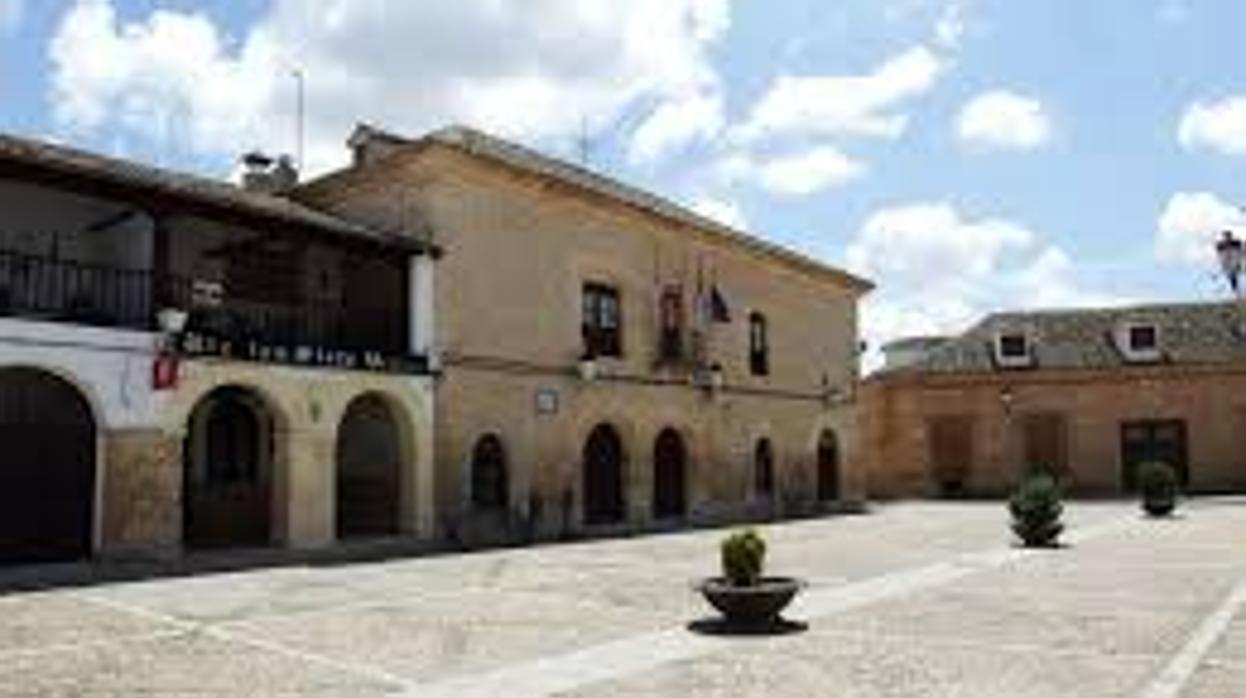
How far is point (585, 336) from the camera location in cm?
2567

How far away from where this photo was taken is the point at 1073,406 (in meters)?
42.5

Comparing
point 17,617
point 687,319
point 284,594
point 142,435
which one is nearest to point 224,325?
point 142,435

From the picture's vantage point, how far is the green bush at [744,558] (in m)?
11.7

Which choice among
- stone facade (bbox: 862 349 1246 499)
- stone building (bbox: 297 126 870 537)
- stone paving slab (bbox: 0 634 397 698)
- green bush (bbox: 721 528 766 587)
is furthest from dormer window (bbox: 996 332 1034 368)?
stone paving slab (bbox: 0 634 397 698)

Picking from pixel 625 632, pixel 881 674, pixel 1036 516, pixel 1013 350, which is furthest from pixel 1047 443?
pixel 881 674

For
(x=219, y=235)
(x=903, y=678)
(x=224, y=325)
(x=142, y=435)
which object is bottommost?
(x=903, y=678)

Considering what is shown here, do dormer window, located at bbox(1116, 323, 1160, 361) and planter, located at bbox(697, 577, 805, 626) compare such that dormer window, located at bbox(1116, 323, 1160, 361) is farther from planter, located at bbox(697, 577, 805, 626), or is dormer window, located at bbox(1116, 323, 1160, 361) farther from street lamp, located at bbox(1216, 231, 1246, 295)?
planter, located at bbox(697, 577, 805, 626)

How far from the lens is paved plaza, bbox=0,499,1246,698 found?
9133 mm

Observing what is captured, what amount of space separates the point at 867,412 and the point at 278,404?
1139 inches

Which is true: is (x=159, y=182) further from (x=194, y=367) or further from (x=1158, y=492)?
(x=1158, y=492)

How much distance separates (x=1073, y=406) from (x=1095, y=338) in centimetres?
289

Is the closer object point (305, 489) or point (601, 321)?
point (305, 489)

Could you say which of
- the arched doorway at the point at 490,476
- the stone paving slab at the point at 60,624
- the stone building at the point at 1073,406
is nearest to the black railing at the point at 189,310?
the arched doorway at the point at 490,476

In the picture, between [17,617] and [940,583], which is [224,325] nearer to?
[17,617]
